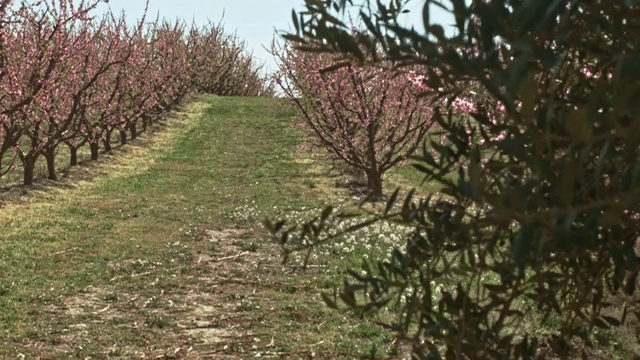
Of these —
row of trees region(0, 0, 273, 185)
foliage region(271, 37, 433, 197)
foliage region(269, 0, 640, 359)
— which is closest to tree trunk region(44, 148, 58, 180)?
row of trees region(0, 0, 273, 185)

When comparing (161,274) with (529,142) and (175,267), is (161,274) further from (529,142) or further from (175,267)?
(529,142)

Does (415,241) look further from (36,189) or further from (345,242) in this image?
(36,189)

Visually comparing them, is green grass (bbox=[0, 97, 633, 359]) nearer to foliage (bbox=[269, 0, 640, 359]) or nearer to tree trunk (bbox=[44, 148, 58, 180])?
tree trunk (bbox=[44, 148, 58, 180])

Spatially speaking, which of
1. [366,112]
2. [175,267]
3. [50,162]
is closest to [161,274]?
[175,267]

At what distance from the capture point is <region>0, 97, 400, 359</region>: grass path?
22.6 feet

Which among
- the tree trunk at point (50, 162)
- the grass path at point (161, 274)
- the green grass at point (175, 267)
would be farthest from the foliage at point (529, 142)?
the tree trunk at point (50, 162)

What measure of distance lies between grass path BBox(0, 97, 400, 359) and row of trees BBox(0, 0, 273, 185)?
4.05ft

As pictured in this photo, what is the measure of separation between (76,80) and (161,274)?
444 inches

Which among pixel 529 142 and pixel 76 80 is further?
pixel 76 80

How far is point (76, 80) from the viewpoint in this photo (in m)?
19.4

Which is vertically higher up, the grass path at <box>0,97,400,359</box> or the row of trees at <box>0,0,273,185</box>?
the row of trees at <box>0,0,273,185</box>

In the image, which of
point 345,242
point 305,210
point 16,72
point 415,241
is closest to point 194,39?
point 16,72

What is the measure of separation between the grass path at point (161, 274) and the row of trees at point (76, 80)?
48.5 inches

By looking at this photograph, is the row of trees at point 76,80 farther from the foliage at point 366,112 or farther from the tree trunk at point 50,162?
the foliage at point 366,112
